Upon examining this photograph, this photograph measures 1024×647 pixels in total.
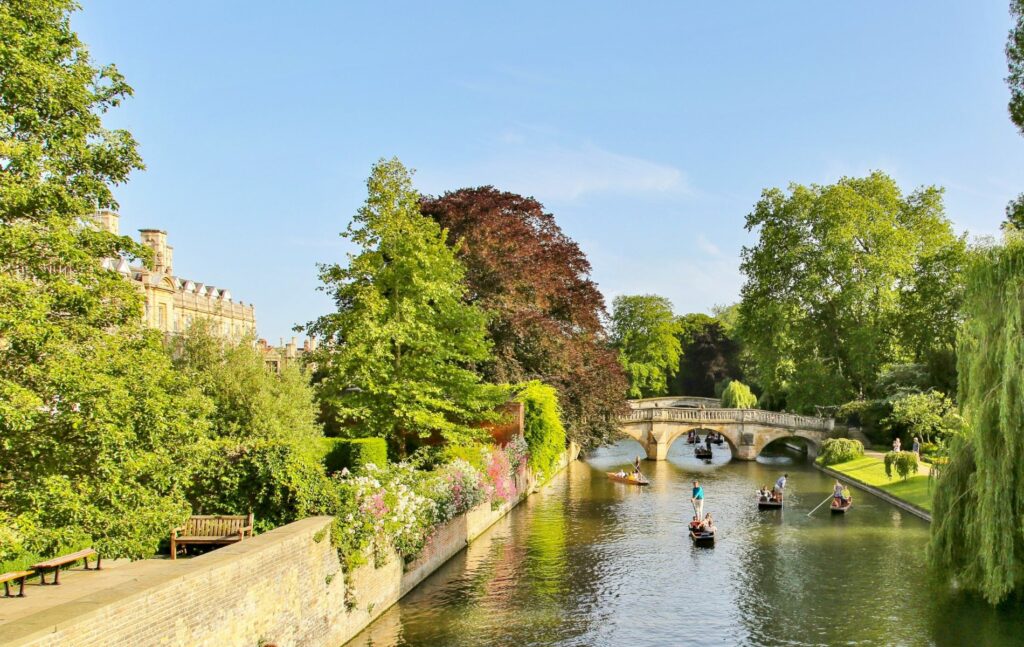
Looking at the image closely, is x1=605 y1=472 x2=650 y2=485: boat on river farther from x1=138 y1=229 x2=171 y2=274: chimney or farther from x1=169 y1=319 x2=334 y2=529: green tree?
x1=138 y1=229 x2=171 y2=274: chimney

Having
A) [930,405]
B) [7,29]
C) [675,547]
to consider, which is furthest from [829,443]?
[7,29]

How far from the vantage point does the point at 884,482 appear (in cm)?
3725

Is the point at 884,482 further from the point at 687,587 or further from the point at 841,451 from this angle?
the point at 687,587

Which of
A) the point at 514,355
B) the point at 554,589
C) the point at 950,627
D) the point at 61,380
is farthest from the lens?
the point at 514,355

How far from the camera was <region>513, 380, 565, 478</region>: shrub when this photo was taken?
35531 mm

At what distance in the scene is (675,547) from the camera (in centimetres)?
2561

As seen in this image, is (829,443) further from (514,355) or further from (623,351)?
(623,351)

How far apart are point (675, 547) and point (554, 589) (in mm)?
6407

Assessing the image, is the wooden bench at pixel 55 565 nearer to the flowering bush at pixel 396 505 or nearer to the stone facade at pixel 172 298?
the flowering bush at pixel 396 505

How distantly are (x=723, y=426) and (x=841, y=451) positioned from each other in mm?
8090

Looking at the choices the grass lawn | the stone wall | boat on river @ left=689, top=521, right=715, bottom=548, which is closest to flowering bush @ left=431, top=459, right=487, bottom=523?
the stone wall

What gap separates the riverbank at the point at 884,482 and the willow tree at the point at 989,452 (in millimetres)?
8980

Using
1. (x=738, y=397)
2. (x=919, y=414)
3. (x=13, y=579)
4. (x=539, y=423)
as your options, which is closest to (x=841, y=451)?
(x=919, y=414)

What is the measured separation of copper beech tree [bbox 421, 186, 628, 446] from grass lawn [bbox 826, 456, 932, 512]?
11229 millimetres
